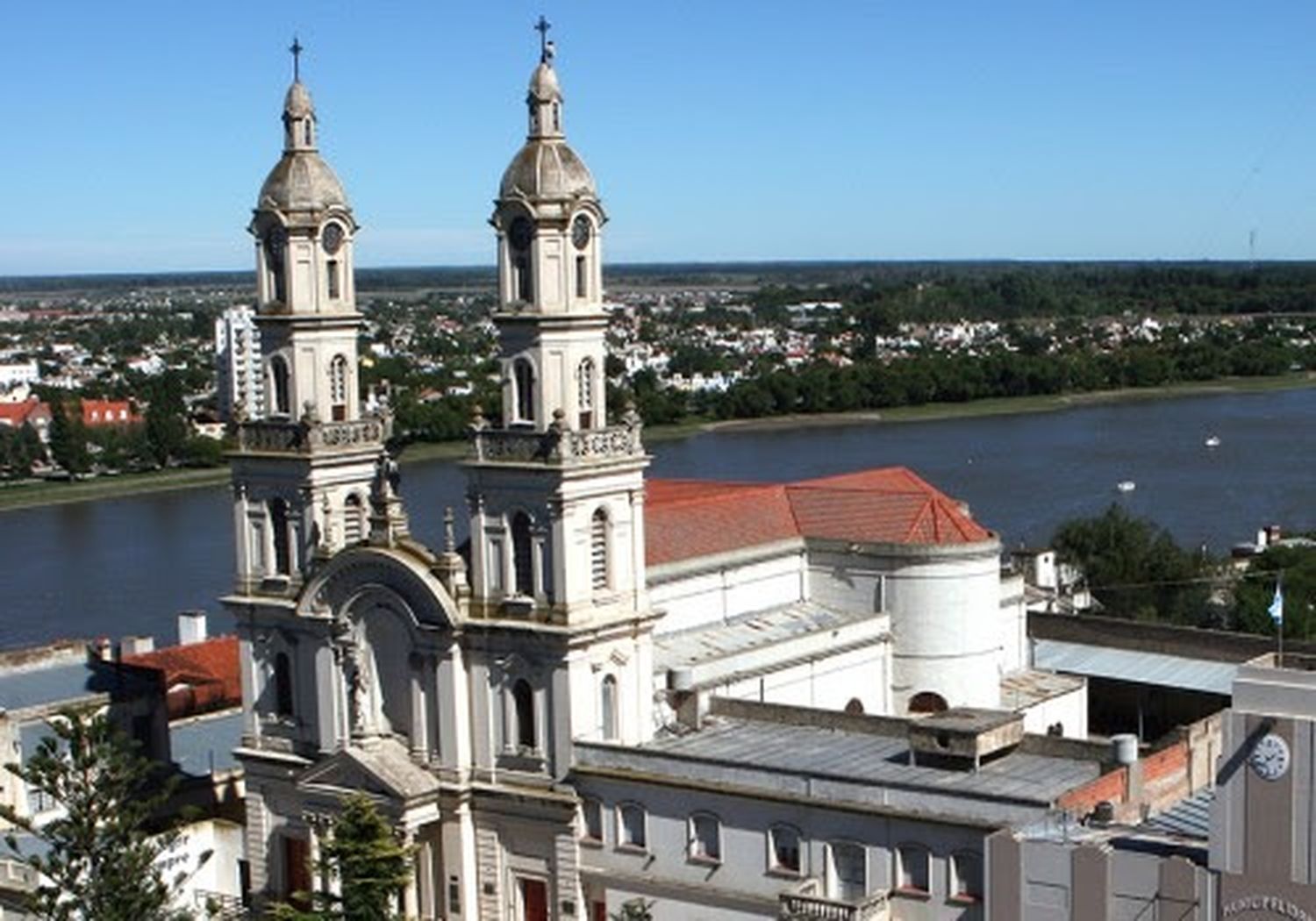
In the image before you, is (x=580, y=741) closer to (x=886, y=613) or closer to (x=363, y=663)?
(x=363, y=663)

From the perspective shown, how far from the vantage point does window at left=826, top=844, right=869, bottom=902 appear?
2389 centimetres

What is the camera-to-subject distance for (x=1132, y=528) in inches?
1959

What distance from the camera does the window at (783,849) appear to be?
2452 centimetres

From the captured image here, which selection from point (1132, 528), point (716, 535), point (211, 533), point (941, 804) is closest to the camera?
point (941, 804)

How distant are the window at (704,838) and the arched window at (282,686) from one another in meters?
7.67

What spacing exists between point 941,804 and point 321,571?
10403mm

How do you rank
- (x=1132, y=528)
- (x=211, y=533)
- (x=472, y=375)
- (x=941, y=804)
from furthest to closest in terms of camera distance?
(x=472, y=375), (x=211, y=533), (x=1132, y=528), (x=941, y=804)

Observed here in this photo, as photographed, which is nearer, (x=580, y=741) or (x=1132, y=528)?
(x=580, y=741)

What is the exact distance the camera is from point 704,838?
25.5 m

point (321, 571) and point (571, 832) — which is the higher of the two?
point (321, 571)

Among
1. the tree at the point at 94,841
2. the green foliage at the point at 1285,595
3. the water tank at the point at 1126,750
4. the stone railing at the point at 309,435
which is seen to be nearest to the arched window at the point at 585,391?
the stone railing at the point at 309,435

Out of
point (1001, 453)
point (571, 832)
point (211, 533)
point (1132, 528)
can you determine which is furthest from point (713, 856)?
point (1001, 453)

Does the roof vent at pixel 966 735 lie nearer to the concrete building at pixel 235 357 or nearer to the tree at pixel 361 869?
the tree at pixel 361 869

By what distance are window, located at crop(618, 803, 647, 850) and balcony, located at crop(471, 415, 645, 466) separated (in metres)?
4.60
